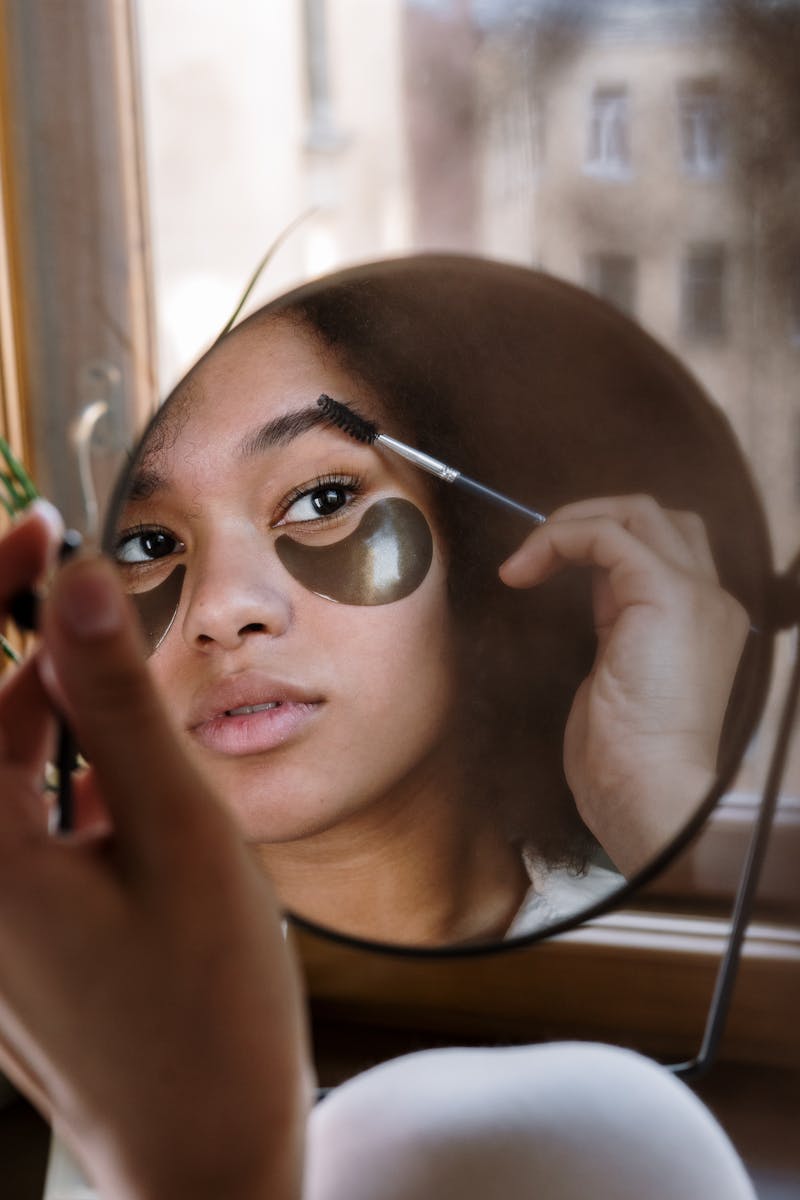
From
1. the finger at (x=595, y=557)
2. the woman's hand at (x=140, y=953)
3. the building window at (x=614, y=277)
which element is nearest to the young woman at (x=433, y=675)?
the finger at (x=595, y=557)

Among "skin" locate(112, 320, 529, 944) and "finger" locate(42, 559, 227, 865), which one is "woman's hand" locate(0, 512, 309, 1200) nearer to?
"finger" locate(42, 559, 227, 865)

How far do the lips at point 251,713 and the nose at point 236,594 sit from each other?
0.02 metres

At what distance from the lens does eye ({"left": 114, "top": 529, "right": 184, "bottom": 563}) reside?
54cm

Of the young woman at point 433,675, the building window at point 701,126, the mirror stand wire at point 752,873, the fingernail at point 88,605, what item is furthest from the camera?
the building window at point 701,126

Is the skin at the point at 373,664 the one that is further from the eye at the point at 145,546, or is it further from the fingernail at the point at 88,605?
the fingernail at the point at 88,605

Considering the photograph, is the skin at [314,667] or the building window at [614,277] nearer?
the skin at [314,667]

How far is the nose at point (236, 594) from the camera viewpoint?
52 cm

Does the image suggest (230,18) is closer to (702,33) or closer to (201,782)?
(702,33)

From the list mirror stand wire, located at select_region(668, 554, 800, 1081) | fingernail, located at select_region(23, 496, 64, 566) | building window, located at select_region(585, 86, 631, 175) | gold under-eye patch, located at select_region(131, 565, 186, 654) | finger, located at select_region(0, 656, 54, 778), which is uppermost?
building window, located at select_region(585, 86, 631, 175)

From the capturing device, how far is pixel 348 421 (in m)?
0.52

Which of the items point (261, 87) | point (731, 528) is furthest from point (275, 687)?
point (261, 87)

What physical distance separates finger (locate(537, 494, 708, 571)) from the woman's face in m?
0.07

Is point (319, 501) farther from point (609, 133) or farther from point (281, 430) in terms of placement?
point (609, 133)

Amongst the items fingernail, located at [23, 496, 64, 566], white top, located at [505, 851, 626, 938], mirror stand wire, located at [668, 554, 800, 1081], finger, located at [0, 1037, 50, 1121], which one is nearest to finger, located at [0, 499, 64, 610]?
fingernail, located at [23, 496, 64, 566]
